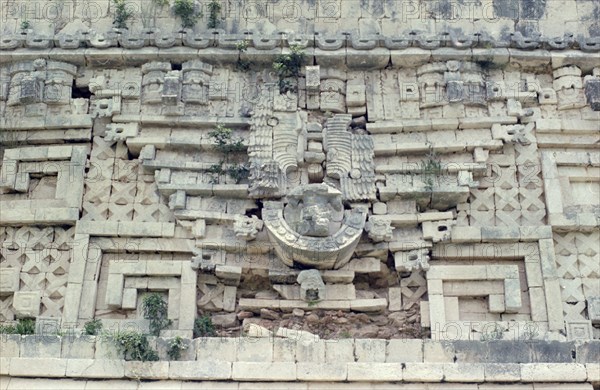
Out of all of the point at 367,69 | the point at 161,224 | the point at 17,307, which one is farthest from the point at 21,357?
the point at 367,69

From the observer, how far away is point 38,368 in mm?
12461

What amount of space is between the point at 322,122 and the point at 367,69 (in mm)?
1106

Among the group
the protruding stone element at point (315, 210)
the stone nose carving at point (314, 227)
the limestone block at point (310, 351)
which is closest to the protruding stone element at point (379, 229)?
the stone nose carving at point (314, 227)

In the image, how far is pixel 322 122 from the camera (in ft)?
50.2

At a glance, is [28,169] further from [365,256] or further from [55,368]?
[365,256]

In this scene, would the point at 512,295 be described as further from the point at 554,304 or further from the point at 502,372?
the point at 502,372

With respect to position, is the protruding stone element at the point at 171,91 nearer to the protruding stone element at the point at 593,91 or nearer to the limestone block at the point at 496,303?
the limestone block at the point at 496,303

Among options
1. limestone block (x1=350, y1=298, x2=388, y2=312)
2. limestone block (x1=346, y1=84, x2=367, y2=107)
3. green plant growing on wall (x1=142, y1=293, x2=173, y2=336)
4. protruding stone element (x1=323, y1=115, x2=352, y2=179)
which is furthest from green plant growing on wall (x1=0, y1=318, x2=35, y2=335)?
limestone block (x1=346, y1=84, x2=367, y2=107)

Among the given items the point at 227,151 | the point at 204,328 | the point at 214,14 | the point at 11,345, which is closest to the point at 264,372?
the point at 204,328

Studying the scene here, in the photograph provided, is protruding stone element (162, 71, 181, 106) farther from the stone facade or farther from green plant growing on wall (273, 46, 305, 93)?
green plant growing on wall (273, 46, 305, 93)

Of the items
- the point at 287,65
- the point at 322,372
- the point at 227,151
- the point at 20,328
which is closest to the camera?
the point at 322,372

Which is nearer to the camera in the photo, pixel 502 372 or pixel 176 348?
pixel 502 372

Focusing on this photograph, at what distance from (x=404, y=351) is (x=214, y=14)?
6.13 metres

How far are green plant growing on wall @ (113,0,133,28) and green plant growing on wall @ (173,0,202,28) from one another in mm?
732
